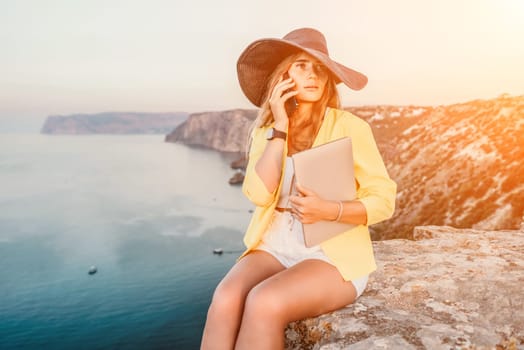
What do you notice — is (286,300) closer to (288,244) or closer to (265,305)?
(265,305)

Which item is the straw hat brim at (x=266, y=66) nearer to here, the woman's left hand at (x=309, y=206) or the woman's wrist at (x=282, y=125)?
the woman's wrist at (x=282, y=125)

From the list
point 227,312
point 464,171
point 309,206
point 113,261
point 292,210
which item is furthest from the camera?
point 113,261

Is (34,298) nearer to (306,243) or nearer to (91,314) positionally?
(91,314)

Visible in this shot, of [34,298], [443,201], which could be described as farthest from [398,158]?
[34,298]

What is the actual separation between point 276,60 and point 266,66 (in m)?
0.10

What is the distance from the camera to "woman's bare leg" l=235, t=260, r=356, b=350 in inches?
94.1

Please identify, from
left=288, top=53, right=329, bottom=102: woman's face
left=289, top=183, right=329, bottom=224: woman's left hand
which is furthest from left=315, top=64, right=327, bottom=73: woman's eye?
left=289, top=183, right=329, bottom=224: woman's left hand

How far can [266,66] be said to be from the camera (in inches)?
133

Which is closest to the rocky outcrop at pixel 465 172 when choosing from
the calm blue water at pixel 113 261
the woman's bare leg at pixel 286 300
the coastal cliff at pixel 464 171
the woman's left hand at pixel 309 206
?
the coastal cliff at pixel 464 171

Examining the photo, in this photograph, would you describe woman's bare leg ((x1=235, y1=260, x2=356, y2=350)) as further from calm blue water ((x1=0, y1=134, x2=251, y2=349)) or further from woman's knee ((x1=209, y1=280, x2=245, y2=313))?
calm blue water ((x1=0, y1=134, x2=251, y2=349))

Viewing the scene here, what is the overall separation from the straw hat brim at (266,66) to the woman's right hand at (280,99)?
0.87 ft

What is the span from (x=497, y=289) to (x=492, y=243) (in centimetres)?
195

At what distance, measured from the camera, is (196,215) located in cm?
8206

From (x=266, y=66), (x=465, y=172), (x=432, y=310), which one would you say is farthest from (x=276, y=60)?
(x=465, y=172)
